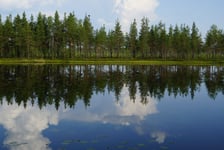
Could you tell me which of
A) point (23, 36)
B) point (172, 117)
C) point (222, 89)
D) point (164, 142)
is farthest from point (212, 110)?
point (23, 36)

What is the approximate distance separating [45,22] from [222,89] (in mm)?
95263

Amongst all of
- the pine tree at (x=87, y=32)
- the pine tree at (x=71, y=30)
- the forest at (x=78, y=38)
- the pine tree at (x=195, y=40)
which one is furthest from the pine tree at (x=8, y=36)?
the pine tree at (x=195, y=40)

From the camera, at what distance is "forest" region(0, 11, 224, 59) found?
114 metres

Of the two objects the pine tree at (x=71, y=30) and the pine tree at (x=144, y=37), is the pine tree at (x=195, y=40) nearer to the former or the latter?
the pine tree at (x=144, y=37)

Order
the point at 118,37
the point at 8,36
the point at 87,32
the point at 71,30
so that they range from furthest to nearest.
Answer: the point at 118,37 → the point at 87,32 → the point at 71,30 → the point at 8,36

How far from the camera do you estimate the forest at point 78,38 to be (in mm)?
114438

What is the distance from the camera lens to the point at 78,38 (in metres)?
120

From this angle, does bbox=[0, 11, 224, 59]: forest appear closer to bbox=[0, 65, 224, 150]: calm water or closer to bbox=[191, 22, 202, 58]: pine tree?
bbox=[191, 22, 202, 58]: pine tree

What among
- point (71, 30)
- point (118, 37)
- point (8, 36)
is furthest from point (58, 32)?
point (118, 37)

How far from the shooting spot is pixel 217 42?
470ft

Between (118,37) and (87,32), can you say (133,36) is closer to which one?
(118,37)

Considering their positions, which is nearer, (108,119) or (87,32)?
(108,119)

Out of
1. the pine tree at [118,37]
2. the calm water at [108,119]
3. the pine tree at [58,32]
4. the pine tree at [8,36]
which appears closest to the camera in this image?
the calm water at [108,119]

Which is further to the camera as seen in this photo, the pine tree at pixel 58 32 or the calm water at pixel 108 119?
the pine tree at pixel 58 32
